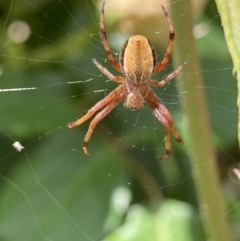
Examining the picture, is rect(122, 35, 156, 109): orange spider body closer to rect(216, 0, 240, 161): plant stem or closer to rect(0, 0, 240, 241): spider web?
rect(0, 0, 240, 241): spider web

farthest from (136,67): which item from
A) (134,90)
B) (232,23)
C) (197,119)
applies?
(232,23)

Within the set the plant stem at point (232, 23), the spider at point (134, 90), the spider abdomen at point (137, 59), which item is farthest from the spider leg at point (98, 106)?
the plant stem at point (232, 23)

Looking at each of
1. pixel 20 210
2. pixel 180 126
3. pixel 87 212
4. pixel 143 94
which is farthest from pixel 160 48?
pixel 20 210

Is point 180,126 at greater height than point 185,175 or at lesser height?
greater

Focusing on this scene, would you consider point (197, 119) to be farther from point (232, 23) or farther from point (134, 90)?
point (134, 90)

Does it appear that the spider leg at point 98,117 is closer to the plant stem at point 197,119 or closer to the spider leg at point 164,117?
the spider leg at point 164,117

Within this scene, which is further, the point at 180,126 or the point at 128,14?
the point at 180,126

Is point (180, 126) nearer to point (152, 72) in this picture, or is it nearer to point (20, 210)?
point (152, 72)
